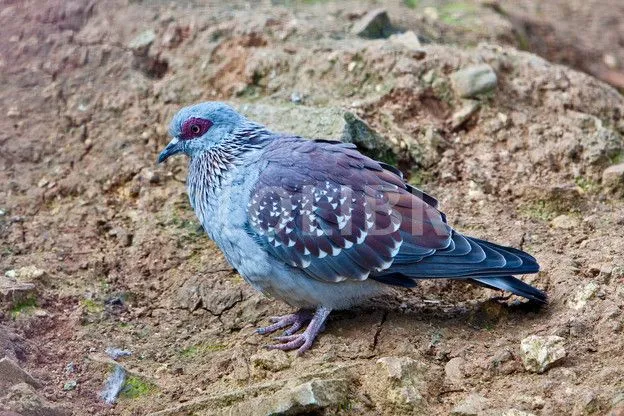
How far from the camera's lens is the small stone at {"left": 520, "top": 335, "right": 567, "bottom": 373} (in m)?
5.20

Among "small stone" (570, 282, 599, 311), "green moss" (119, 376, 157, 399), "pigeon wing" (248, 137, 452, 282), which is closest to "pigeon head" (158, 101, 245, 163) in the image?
"pigeon wing" (248, 137, 452, 282)

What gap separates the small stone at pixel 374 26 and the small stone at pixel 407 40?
1.01 ft

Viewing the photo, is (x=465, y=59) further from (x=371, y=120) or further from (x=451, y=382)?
(x=451, y=382)

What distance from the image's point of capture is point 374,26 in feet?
28.7

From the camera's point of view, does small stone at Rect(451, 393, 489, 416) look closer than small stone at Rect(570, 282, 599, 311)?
Yes

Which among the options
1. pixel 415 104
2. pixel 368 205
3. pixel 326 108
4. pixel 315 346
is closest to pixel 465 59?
pixel 415 104

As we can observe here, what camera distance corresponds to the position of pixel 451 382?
5.29m

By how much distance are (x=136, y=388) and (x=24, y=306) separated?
1.10 meters

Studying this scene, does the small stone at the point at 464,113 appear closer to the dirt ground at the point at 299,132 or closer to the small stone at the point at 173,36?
the dirt ground at the point at 299,132

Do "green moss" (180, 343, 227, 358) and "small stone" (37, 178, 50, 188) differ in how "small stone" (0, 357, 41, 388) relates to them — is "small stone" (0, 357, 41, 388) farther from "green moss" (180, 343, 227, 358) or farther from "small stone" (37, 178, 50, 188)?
"small stone" (37, 178, 50, 188)

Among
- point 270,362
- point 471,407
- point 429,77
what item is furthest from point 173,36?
point 471,407

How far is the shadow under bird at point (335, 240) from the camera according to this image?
18.8 feet

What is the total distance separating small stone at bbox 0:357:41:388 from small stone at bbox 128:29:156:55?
3.99 metres

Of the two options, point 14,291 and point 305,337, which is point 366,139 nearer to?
point 305,337
